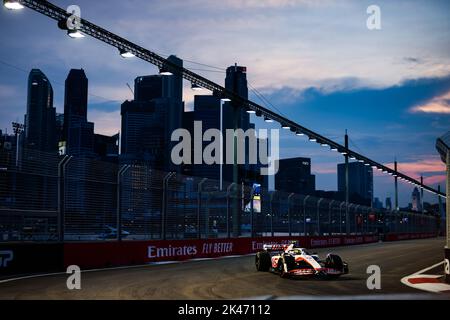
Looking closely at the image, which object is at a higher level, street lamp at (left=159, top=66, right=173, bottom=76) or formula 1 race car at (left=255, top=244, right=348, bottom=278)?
street lamp at (left=159, top=66, right=173, bottom=76)

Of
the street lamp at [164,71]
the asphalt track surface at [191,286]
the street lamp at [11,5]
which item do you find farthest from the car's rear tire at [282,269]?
the street lamp at [164,71]

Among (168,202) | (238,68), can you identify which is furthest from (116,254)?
(238,68)

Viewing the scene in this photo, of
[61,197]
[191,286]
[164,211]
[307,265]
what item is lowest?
[191,286]

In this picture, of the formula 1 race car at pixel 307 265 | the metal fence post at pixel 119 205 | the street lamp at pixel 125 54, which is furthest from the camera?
the street lamp at pixel 125 54

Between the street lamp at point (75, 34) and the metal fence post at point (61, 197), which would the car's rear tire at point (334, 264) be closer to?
the metal fence post at point (61, 197)

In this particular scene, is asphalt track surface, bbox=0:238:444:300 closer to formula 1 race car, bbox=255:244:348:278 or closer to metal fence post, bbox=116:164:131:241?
formula 1 race car, bbox=255:244:348:278

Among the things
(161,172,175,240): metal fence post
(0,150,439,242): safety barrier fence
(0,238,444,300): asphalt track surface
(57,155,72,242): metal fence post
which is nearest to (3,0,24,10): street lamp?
(0,150,439,242): safety barrier fence

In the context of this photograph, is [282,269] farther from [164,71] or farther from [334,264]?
[164,71]

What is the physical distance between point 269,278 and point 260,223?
15.4 meters

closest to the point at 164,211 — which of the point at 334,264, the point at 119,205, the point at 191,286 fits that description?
the point at 119,205

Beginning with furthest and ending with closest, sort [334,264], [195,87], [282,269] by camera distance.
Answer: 1. [195,87]
2. [282,269]
3. [334,264]
